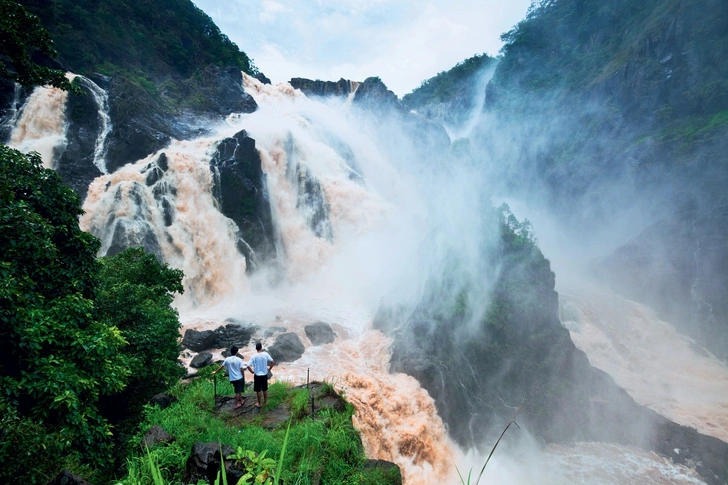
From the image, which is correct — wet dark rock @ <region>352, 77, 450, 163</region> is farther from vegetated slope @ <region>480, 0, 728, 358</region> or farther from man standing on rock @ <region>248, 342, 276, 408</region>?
man standing on rock @ <region>248, 342, 276, 408</region>

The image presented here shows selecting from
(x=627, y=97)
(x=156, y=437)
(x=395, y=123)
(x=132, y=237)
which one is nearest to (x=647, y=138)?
(x=627, y=97)

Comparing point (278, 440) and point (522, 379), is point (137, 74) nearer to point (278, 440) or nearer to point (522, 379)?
point (278, 440)

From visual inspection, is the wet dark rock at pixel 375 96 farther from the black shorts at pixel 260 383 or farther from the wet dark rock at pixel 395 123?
the black shorts at pixel 260 383

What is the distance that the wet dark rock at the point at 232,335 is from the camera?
608 inches

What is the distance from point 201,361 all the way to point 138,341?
231 inches

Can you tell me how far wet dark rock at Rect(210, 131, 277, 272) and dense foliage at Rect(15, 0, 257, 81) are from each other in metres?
18.3

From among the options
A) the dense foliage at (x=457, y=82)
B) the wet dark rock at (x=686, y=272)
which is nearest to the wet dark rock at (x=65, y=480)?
the wet dark rock at (x=686, y=272)

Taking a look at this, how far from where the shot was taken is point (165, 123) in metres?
27.5

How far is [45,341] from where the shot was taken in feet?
16.9

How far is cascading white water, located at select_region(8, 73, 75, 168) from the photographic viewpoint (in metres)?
20.4

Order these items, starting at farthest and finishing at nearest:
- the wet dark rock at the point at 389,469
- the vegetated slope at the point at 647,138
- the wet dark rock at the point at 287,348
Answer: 1. the vegetated slope at the point at 647,138
2. the wet dark rock at the point at 287,348
3. the wet dark rock at the point at 389,469

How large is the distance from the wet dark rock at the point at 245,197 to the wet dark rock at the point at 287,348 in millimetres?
8563

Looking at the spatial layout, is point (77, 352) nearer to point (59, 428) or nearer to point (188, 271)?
point (59, 428)

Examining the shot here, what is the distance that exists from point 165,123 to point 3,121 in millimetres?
9374
